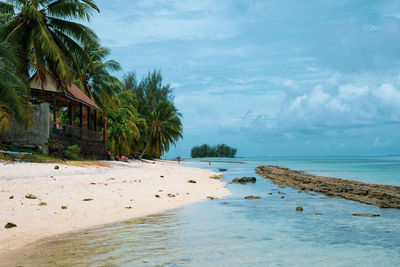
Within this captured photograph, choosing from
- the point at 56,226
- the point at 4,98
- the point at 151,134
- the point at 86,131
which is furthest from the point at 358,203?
the point at 151,134

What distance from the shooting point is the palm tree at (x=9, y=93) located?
1370 cm

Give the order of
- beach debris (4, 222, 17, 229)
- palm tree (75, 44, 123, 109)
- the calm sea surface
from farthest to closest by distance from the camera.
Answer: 1. palm tree (75, 44, 123, 109)
2. beach debris (4, 222, 17, 229)
3. the calm sea surface

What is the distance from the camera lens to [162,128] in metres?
43.0

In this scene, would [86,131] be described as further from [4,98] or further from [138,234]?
[138,234]

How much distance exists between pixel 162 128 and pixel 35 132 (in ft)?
84.4

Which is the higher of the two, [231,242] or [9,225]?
[9,225]

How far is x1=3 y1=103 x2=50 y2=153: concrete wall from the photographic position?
56.9 feet

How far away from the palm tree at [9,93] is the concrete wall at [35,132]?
2.47 meters

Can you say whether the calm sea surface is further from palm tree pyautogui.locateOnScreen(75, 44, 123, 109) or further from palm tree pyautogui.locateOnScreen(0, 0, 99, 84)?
palm tree pyautogui.locateOnScreen(75, 44, 123, 109)

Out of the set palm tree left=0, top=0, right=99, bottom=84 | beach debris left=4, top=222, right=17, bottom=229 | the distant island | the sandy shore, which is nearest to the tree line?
palm tree left=0, top=0, right=99, bottom=84

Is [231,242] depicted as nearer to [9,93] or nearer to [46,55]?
[9,93]

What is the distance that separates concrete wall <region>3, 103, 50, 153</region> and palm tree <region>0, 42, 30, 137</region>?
2.47 m

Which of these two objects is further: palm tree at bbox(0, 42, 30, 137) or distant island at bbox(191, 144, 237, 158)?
distant island at bbox(191, 144, 237, 158)

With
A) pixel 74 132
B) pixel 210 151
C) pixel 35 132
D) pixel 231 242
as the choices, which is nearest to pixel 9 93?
pixel 35 132
